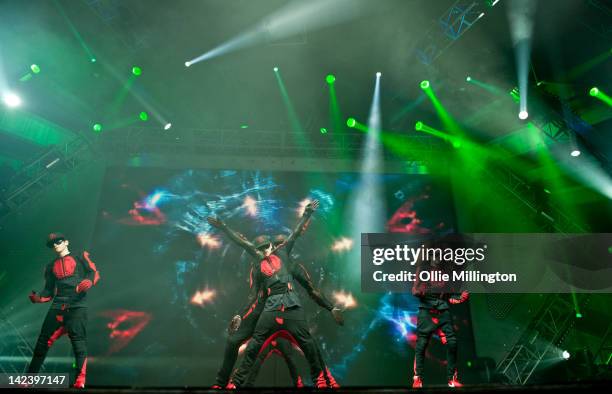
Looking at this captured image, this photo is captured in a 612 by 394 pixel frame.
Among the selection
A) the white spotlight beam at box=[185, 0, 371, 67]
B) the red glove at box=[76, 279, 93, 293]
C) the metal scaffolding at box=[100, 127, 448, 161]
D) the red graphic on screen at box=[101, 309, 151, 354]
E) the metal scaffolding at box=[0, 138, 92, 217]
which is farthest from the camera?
the metal scaffolding at box=[100, 127, 448, 161]

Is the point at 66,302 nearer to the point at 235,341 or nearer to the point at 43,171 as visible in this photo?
the point at 235,341

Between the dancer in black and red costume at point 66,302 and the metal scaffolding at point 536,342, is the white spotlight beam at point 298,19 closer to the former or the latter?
the dancer in black and red costume at point 66,302

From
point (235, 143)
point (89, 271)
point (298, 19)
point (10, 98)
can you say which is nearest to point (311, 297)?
point (89, 271)

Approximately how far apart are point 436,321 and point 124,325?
6126 millimetres

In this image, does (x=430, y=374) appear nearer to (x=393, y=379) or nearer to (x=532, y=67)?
(x=393, y=379)

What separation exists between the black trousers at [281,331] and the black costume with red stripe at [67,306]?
7.29ft

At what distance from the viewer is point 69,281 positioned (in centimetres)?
466

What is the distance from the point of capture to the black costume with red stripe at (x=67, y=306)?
171 inches

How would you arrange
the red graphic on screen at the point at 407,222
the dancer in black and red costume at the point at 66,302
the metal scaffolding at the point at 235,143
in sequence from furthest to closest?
the metal scaffolding at the point at 235,143, the red graphic on screen at the point at 407,222, the dancer in black and red costume at the point at 66,302

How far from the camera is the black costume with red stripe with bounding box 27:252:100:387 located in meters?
4.35

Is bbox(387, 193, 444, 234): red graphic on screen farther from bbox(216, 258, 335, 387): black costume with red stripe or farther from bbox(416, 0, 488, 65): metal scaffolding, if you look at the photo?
bbox(216, 258, 335, 387): black costume with red stripe

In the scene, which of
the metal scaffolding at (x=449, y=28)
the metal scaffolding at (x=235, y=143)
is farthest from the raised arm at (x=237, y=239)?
the metal scaffolding at (x=449, y=28)

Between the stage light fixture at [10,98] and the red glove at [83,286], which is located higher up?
the stage light fixture at [10,98]

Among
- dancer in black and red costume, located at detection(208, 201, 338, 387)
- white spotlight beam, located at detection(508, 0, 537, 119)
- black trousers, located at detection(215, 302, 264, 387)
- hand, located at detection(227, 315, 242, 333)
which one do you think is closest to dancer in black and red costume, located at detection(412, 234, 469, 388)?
dancer in black and red costume, located at detection(208, 201, 338, 387)
